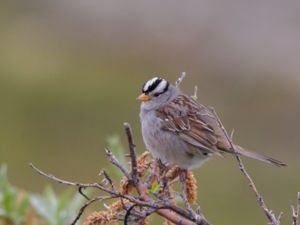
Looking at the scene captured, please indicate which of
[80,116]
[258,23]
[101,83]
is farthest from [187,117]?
[258,23]

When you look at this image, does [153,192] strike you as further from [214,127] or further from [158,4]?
[158,4]

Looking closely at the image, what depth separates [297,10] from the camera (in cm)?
1529

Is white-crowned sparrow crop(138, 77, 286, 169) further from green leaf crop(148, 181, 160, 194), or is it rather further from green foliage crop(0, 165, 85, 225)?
green leaf crop(148, 181, 160, 194)

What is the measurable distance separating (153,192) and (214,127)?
136cm

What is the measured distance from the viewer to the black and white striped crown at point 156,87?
4.07m

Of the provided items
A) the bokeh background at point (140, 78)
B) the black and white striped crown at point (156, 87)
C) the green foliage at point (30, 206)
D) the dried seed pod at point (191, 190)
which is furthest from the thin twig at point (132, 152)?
the bokeh background at point (140, 78)

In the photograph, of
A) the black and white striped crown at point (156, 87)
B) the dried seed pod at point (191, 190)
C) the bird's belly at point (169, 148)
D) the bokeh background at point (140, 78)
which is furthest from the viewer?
the bokeh background at point (140, 78)

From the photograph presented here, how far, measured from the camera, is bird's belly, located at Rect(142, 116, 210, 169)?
355cm

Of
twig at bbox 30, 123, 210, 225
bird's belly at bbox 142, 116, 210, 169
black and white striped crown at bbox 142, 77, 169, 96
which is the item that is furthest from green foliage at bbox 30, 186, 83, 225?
twig at bbox 30, 123, 210, 225

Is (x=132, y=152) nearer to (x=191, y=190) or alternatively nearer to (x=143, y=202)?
(x=143, y=202)

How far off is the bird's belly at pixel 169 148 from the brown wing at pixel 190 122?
0.09 feet

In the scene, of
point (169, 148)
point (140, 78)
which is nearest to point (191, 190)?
point (169, 148)

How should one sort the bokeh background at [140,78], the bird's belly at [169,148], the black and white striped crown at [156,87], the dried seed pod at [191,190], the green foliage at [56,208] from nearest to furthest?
the dried seed pod at [191,190] < the bird's belly at [169,148] < the green foliage at [56,208] < the black and white striped crown at [156,87] < the bokeh background at [140,78]

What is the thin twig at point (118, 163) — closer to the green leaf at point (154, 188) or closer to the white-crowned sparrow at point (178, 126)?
the green leaf at point (154, 188)
